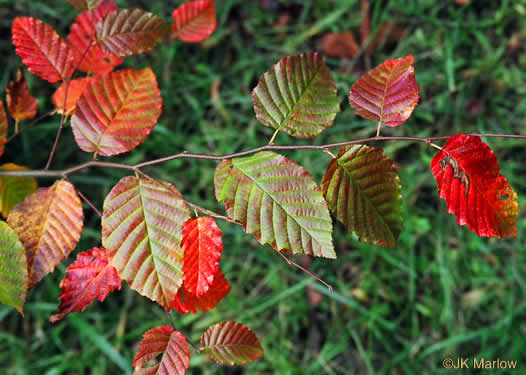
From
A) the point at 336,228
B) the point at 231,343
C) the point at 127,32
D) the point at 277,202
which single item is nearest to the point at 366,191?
the point at 277,202

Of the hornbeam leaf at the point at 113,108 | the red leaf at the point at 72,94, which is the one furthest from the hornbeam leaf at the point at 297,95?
the red leaf at the point at 72,94

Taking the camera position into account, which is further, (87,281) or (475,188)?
(87,281)

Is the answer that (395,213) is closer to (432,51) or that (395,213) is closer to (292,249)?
(292,249)

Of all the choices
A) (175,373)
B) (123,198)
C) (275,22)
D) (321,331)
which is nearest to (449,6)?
(275,22)

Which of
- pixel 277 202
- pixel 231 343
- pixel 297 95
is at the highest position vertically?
pixel 297 95

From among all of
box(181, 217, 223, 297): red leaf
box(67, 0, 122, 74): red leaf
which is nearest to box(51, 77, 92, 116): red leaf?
box(67, 0, 122, 74): red leaf

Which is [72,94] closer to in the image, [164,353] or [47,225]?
[47,225]
